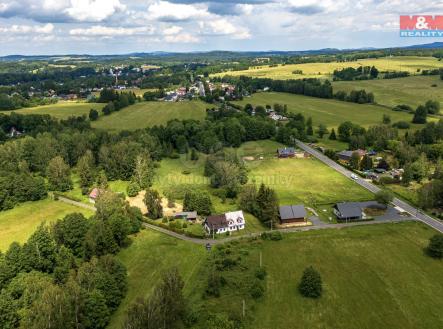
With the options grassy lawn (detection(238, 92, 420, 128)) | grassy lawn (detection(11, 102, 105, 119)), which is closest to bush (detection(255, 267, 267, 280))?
grassy lawn (detection(238, 92, 420, 128))

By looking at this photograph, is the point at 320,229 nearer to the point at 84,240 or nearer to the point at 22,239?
the point at 84,240

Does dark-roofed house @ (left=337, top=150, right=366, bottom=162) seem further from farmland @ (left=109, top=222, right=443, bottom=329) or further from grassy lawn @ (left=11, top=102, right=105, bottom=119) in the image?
grassy lawn @ (left=11, top=102, right=105, bottom=119)

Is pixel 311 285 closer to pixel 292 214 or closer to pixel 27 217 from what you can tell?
pixel 292 214

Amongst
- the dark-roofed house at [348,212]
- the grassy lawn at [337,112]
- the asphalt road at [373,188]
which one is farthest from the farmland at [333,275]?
the grassy lawn at [337,112]

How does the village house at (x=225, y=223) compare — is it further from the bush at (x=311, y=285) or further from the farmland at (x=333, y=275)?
the bush at (x=311, y=285)

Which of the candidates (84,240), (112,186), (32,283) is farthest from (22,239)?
(112,186)

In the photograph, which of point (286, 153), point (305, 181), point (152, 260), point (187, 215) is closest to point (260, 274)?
point (152, 260)
